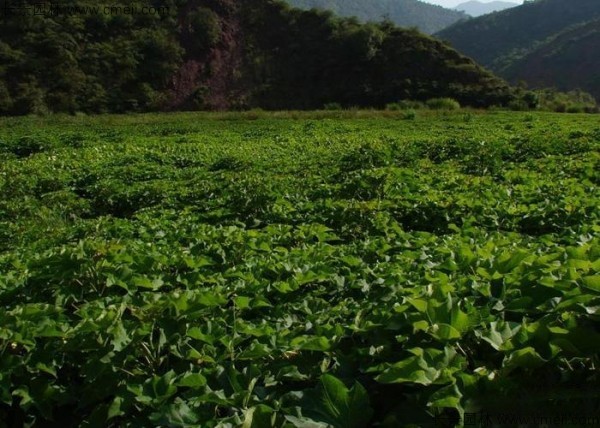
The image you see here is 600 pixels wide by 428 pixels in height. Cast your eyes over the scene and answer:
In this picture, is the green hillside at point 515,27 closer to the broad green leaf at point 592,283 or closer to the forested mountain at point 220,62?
the forested mountain at point 220,62

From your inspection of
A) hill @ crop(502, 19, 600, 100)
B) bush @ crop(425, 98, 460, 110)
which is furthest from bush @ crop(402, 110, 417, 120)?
hill @ crop(502, 19, 600, 100)

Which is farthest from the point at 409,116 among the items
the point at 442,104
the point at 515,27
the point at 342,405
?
the point at 515,27

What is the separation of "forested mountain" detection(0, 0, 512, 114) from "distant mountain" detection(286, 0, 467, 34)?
3536 inches

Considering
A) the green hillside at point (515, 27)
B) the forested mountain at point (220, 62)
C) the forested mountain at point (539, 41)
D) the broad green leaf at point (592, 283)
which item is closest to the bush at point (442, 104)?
the forested mountain at point (220, 62)

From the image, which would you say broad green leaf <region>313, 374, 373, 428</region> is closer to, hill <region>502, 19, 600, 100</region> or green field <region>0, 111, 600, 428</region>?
green field <region>0, 111, 600, 428</region>

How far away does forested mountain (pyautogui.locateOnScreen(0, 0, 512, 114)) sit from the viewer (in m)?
41.8

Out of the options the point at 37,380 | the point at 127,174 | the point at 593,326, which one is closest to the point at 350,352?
the point at 593,326

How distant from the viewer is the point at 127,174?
419 inches

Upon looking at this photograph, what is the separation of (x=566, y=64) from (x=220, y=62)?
55101mm

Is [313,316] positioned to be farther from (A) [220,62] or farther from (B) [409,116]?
(A) [220,62]

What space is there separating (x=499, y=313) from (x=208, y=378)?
1.20 metres

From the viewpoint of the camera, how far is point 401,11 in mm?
167625

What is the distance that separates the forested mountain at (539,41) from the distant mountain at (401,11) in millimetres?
39779

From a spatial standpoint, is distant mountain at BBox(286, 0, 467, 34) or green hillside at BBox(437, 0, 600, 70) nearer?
green hillside at BBox(437, 0, 600, 70)
